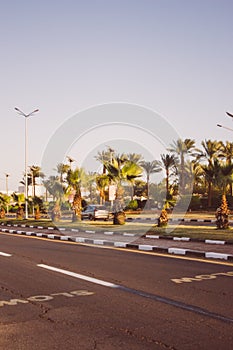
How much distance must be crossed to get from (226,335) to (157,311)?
149 cm

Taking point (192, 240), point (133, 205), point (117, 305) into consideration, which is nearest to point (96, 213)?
point (133, 205)

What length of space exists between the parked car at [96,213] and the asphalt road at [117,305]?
27021 millimetres

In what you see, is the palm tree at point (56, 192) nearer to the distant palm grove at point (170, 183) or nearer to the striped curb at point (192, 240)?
the distant palm grove at point (170, 183)

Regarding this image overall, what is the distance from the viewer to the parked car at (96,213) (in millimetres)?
40031

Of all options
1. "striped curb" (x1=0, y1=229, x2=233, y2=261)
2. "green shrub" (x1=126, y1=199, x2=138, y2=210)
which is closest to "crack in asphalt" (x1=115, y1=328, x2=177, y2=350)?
"striped curb" (x1=0, y1=229, x2=233, y2=261)

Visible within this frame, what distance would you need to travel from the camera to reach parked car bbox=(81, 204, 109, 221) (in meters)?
40.0

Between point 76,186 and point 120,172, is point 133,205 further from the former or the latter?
point 120,172

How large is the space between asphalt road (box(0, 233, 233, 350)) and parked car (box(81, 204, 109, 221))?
2702 cm

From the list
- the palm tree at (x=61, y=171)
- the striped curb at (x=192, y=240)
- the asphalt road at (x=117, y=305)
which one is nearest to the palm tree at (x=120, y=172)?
the striped curb at (x=192, y=240)

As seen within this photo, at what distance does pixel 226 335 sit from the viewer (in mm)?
5727

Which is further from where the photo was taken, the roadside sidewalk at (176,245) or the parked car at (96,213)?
the parked car at (96,213)

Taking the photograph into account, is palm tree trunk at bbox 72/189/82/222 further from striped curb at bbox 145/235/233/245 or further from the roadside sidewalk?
striped curb at bbox 145/235/233/245

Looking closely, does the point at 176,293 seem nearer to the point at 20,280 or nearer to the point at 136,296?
the point at 136,296

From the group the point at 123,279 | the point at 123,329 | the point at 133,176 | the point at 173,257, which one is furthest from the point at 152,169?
the point at 123,329
